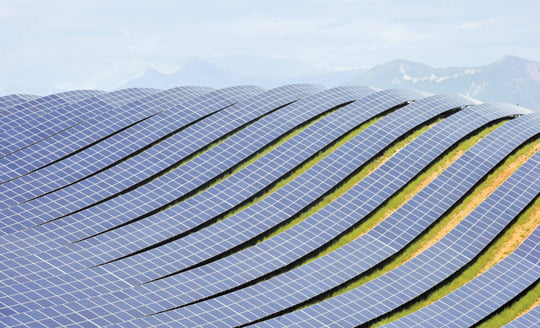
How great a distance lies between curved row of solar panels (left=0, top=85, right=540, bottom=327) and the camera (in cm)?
5562

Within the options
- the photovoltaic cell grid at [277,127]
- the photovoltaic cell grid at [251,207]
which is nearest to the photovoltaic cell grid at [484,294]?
the photovoltaic cell grid at [251,207]

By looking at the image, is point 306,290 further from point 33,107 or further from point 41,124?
point 33,107

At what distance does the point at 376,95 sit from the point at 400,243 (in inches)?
1478

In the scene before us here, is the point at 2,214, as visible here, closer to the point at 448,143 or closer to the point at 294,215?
the point at 294,215

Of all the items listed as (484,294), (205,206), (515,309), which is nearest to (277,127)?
(205,206)

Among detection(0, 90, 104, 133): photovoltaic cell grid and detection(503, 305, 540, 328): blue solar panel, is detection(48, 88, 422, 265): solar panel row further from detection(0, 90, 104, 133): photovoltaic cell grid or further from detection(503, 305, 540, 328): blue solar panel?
detection(0, 90, 104, 133): photovoltaic cell grid

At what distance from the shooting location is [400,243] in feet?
218

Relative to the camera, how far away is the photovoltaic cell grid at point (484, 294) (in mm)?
55406

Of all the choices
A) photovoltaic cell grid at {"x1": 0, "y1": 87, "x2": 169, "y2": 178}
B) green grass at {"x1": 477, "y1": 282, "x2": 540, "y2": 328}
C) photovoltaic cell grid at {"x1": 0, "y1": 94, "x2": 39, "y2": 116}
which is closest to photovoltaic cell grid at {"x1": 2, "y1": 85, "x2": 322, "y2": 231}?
photovoltaic cell grid at {"x1": 0, "y1": 87, "x2": 169, "y2": 178}

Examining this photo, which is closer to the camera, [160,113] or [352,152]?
[352,152]

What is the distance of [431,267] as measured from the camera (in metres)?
63.2

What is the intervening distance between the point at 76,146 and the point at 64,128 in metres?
5.81

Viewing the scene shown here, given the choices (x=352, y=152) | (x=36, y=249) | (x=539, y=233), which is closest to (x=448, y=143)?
(x=352, y=152)

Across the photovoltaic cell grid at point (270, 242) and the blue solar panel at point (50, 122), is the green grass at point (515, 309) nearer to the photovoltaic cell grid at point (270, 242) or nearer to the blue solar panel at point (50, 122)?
the photovoltaic cell grid at point (270, 242)
